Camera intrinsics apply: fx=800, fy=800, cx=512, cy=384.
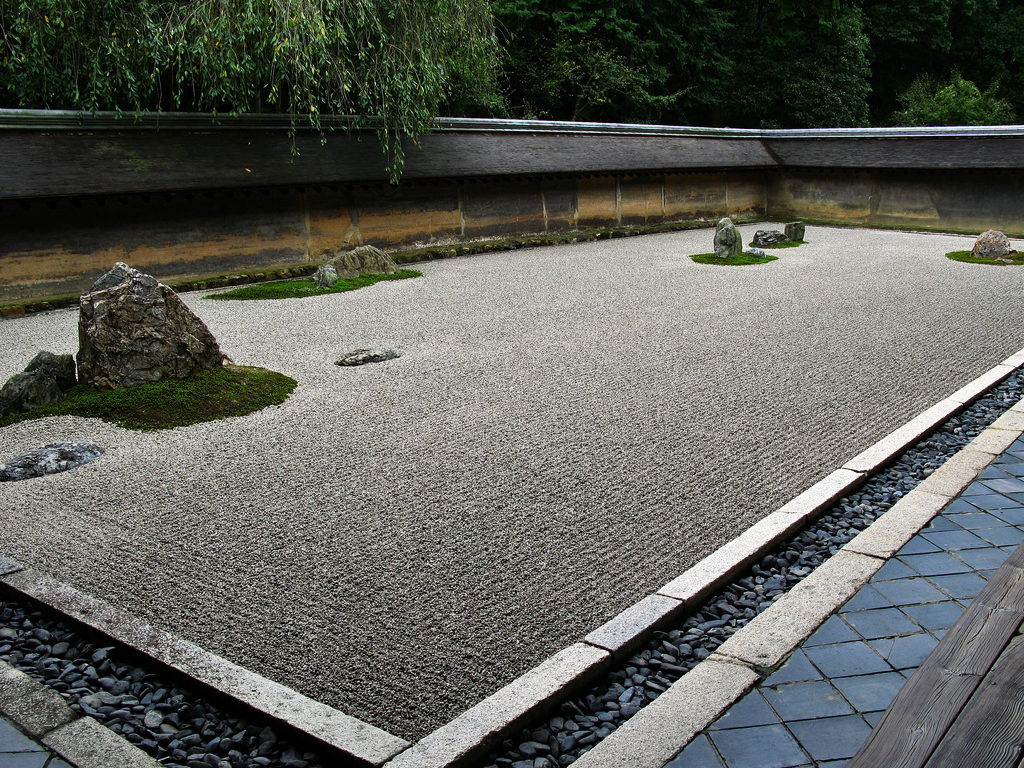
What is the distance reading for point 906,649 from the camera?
252 centimetres

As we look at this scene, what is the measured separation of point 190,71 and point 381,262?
130 inches

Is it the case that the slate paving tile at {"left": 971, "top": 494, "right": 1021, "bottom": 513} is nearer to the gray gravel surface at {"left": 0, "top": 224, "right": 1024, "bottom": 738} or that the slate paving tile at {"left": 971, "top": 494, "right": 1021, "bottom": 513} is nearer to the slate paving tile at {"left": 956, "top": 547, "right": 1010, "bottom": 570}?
the slate paving tile at {"left": 956, "top": 547, "right": 1010, "bottom": 570}

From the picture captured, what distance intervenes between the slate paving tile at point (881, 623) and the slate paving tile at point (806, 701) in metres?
0.30

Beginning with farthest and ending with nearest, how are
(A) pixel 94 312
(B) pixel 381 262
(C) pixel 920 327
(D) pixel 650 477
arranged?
1. (B) pixel 381 262
2. (C) pixel 920 327
3. (A) pixel 94 312
4. (D) pixel 650 477

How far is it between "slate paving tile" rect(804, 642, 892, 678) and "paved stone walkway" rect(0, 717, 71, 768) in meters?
2.16

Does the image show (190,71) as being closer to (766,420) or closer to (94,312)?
(94,312)

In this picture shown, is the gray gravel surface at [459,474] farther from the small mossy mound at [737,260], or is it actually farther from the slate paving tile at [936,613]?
the small mossy mound at [737,260]

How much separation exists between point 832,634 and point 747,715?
54 cm

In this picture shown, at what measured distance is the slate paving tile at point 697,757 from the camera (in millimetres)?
2074

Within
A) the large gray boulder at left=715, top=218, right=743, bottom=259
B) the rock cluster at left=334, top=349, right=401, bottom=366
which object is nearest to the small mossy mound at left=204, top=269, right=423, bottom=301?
the rock cluster at left=334, top=349, right=401, bottom=366

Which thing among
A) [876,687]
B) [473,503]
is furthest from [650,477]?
[876,687]

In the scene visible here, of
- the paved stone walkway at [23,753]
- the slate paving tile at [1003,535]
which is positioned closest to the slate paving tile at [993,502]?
the slate paving tile at [1003,535]

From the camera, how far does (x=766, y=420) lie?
478 cm

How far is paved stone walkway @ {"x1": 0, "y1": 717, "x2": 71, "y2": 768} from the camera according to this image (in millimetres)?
2109
